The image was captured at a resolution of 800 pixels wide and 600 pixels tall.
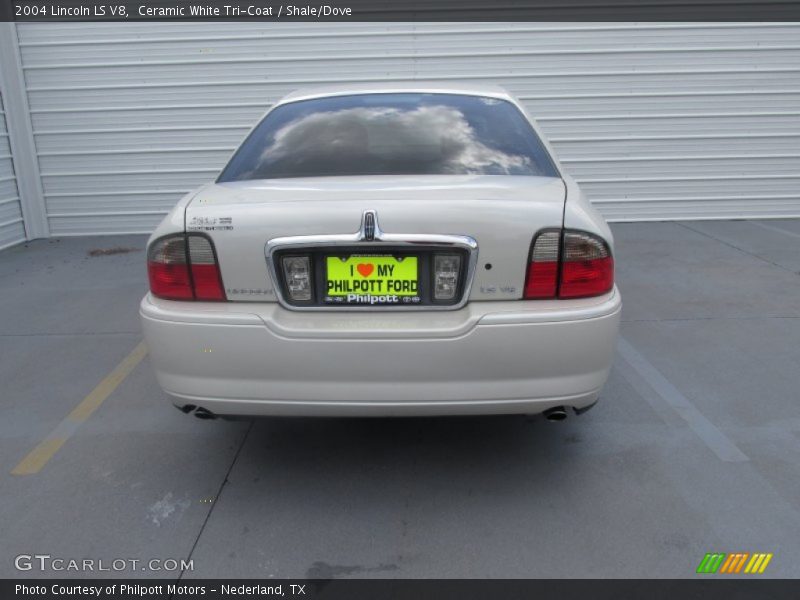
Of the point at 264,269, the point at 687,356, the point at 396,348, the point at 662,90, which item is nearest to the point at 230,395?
the point at 264,269

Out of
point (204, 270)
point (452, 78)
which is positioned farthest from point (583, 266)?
point (452, 78)

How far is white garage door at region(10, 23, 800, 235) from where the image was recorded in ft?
28.2

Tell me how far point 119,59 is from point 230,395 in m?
7.54

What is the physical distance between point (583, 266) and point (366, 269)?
783mm

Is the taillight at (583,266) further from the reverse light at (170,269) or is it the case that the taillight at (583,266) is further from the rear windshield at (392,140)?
the reverse light at (170,269)

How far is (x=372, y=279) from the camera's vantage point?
2.45 meters

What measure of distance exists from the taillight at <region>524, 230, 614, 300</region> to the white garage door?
6.69 m

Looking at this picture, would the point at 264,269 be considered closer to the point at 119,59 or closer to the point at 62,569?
the point at 62,569

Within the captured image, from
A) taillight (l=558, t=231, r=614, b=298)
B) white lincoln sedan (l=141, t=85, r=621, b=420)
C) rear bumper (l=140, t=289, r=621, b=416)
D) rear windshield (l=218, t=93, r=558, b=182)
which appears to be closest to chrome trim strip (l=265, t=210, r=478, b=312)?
white lincoln sedan (l=141, t=85, r=621, b=420)

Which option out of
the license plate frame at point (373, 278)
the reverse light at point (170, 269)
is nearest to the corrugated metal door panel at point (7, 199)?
the reverse light at point (170, 269)

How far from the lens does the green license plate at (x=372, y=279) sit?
2.44 meters

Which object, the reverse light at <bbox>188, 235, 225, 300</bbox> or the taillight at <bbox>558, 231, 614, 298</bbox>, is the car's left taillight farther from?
the taillight at <bbox>558, 231, 614, 298</bbox>
